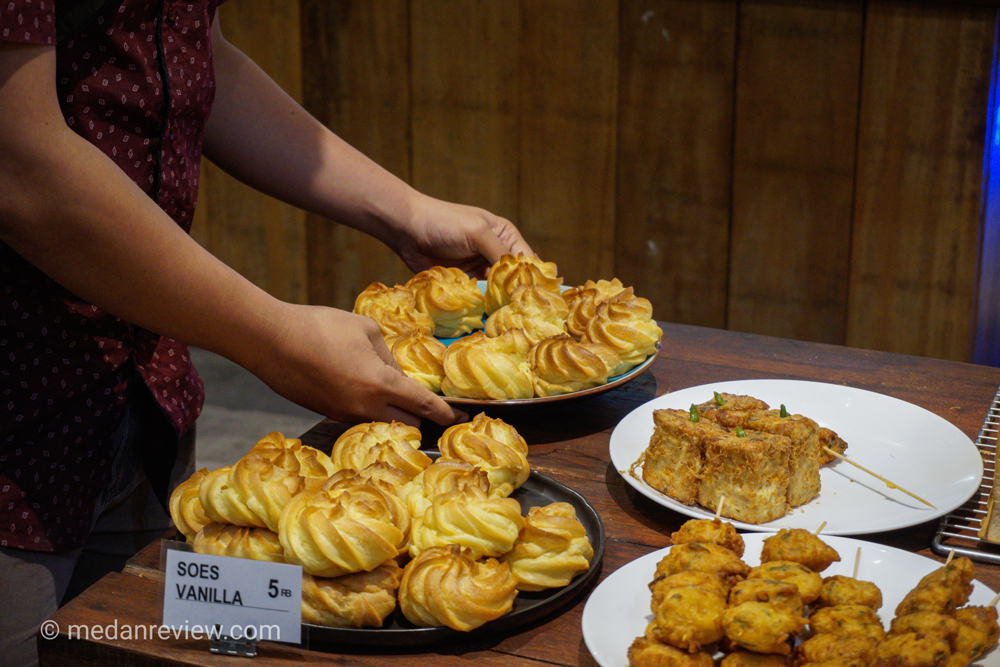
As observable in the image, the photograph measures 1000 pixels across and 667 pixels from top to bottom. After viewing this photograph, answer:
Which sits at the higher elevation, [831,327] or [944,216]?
[944,216]

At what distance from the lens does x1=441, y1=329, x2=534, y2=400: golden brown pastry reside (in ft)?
5.26

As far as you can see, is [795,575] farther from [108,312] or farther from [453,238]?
[453,238]

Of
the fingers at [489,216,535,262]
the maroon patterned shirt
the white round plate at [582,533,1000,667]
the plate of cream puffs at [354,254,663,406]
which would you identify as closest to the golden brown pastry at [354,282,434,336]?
the plate of cream puffs at [354,254,663,406]

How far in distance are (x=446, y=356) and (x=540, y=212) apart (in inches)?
94.0

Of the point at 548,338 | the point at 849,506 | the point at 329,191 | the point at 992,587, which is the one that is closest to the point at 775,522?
the point at 849,506

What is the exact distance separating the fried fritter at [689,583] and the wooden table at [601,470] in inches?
4.1

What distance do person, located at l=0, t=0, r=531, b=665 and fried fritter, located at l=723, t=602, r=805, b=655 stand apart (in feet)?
2.23

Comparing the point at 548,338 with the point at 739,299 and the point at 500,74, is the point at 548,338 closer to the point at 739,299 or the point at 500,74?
the point at 739,299

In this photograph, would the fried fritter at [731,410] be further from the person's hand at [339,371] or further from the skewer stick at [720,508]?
the person's hand at [339,371]

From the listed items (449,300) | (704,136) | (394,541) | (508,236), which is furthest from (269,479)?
(704,136)

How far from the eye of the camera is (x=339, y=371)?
1438 millimetres

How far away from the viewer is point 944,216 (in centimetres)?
326

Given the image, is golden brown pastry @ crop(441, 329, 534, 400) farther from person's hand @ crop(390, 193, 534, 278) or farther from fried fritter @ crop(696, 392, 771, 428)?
person's hand @ crop(390, 193, 534, 278)

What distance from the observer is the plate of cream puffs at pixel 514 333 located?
162 cm
